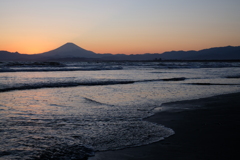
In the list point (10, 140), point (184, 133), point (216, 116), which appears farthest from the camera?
point (216, 116)

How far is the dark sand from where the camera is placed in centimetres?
423

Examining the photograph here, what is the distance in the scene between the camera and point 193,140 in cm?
505

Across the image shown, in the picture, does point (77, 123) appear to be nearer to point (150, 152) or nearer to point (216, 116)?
point (150, 152)

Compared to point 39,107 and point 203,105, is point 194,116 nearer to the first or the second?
point 203,105

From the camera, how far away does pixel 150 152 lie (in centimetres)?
442

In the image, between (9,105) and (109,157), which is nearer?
(109,157)

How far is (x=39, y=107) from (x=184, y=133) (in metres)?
5.30

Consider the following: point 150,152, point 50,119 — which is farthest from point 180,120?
point 50,119

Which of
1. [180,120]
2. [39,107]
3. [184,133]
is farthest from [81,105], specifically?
[184,133]

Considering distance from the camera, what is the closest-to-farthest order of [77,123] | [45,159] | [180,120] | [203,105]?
[45,159] < [77,123] < [180,120] < [203,105]

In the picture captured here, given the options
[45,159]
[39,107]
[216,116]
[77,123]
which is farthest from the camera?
[39,107]

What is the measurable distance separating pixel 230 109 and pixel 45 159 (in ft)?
23.6

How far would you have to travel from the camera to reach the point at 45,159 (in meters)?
3.99

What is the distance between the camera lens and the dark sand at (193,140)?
13.9 ft
